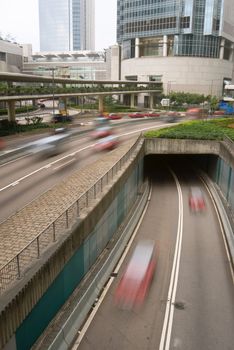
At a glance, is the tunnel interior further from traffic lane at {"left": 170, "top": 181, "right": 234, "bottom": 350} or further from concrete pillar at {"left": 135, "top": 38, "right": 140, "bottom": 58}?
concrete pillar at {"left": 135, "top": 38, "right": 140, "bottom": 58}

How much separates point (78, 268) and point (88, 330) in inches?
112

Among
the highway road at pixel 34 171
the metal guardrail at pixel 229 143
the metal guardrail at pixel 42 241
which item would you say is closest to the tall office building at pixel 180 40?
the highway road at pixel 34 171

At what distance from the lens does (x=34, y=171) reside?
106 feet

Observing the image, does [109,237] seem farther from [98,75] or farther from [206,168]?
[98,75]

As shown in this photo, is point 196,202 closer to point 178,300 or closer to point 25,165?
point 178,300

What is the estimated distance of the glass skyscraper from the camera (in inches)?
4798

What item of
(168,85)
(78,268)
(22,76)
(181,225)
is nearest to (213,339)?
(78,268)

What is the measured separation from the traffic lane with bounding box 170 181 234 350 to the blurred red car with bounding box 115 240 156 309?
6.36 feet

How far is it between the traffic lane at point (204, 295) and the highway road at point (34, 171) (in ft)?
36.2

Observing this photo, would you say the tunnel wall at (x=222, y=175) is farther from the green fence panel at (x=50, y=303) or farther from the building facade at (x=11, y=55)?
the building facade at (x=11, y=55)

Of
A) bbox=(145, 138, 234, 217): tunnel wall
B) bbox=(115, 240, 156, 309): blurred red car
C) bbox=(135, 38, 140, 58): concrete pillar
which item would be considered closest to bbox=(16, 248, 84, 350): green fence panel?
bbox=(115, 240, 156, 309): blurred red car

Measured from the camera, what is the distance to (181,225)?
30.1 m

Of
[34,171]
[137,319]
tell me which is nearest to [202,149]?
[34,171]

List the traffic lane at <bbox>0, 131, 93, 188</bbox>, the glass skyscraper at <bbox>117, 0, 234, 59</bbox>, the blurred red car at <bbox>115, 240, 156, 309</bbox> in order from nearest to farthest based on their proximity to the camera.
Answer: the blurred red car at <bbox>115, 240, 156, 309</bbox>, the traffic lane at <bbox>0, 131, 93, 188</bbox>, the glass skyscraper at <bbox>117, 0, 234, 59</bbox>
